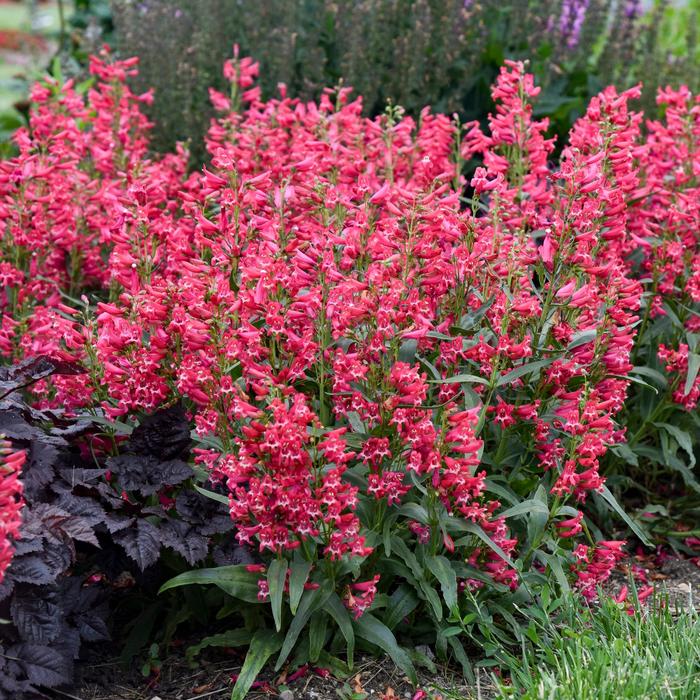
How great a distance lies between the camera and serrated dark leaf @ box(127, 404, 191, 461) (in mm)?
3387

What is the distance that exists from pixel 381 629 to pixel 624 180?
2.02 metres

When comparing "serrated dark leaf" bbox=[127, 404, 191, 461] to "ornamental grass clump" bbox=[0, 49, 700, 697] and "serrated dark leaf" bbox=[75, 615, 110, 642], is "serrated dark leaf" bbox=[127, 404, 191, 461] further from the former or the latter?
"serrated dark leaf" bbox=[75, 615, 110, 642]

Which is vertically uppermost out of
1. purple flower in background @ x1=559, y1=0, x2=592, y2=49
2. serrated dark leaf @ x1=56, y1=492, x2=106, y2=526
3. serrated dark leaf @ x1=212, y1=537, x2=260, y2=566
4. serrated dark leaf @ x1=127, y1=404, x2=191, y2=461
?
purple flower in background @ x1=559, y1=0, x2=592, y2=49

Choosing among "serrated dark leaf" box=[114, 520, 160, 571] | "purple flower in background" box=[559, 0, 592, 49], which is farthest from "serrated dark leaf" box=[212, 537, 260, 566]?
"purple flower in background" box=[559, 0, 592, 49]

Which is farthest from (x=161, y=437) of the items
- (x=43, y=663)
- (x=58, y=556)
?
(x=43, y=663)

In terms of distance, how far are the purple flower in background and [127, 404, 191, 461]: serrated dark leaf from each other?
5124 millimetres

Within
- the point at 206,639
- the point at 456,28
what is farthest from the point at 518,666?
the point at 456,28

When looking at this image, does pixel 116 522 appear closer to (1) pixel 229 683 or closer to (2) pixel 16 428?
(2) pixel 16 428

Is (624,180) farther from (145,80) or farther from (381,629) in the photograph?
(145,80)

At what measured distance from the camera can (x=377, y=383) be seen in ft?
10.7

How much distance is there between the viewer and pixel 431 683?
3508 mm

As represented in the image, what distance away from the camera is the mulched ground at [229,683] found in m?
3.41

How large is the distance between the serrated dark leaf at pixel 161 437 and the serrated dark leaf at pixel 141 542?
25cm

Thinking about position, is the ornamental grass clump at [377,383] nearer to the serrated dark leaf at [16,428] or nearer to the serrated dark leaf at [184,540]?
the serrated dark leaf at [184,540]
